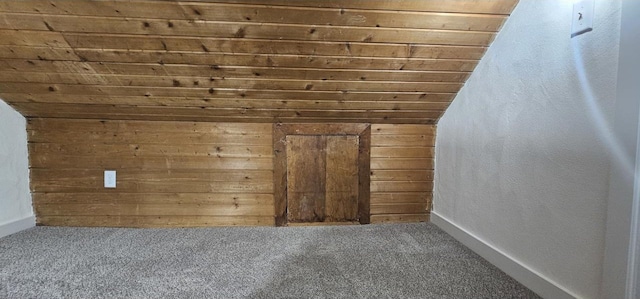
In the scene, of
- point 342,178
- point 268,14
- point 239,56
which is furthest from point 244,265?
point 268,14

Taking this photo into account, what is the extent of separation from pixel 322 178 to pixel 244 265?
794mm

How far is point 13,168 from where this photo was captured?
5.90 ft

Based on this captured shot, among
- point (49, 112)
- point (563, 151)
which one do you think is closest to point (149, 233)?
point (49, 112)

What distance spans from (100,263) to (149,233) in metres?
0.45

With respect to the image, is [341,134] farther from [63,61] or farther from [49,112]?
[49,112]

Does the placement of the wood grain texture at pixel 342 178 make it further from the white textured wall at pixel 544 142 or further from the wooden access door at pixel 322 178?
the white textured wall at pixel 544 142

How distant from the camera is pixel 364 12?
130 centimetres

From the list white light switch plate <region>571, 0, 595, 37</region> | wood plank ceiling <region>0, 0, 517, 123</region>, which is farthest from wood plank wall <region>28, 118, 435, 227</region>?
white light switch plate <region>571, 0, 595, 37</region>

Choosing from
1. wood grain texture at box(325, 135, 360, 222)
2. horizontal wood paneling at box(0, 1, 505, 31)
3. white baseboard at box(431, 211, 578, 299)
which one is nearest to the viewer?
white baseboard at box(431, 211, 578, 299)

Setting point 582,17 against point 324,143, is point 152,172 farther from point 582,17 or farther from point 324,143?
point 582,17

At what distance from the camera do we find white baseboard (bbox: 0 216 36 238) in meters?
1.72

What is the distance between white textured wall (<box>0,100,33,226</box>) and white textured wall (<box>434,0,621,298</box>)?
2.62 metres

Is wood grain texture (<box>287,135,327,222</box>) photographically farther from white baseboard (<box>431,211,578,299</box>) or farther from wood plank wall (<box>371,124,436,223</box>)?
white baseboard (<box>431,211,578,299</box>)

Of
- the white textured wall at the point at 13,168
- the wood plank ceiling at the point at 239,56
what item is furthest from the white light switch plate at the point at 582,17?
the white textured wall at the point at 13,168
